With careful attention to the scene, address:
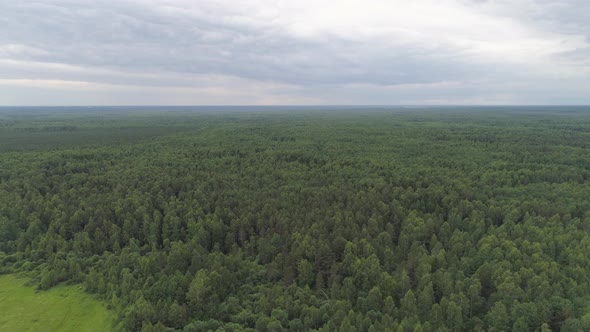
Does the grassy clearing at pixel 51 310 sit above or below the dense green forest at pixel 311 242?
below

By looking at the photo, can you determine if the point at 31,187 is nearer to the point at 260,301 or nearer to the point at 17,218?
the point at 17,218

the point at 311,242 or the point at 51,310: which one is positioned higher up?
the point at 311,242

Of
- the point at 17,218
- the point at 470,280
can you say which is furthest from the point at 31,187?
the point at 470,280

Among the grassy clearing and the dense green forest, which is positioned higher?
the dense green forest

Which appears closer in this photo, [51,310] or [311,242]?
[51,310]

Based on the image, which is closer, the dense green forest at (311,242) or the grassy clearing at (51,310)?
the dense green forest at (311,242)
